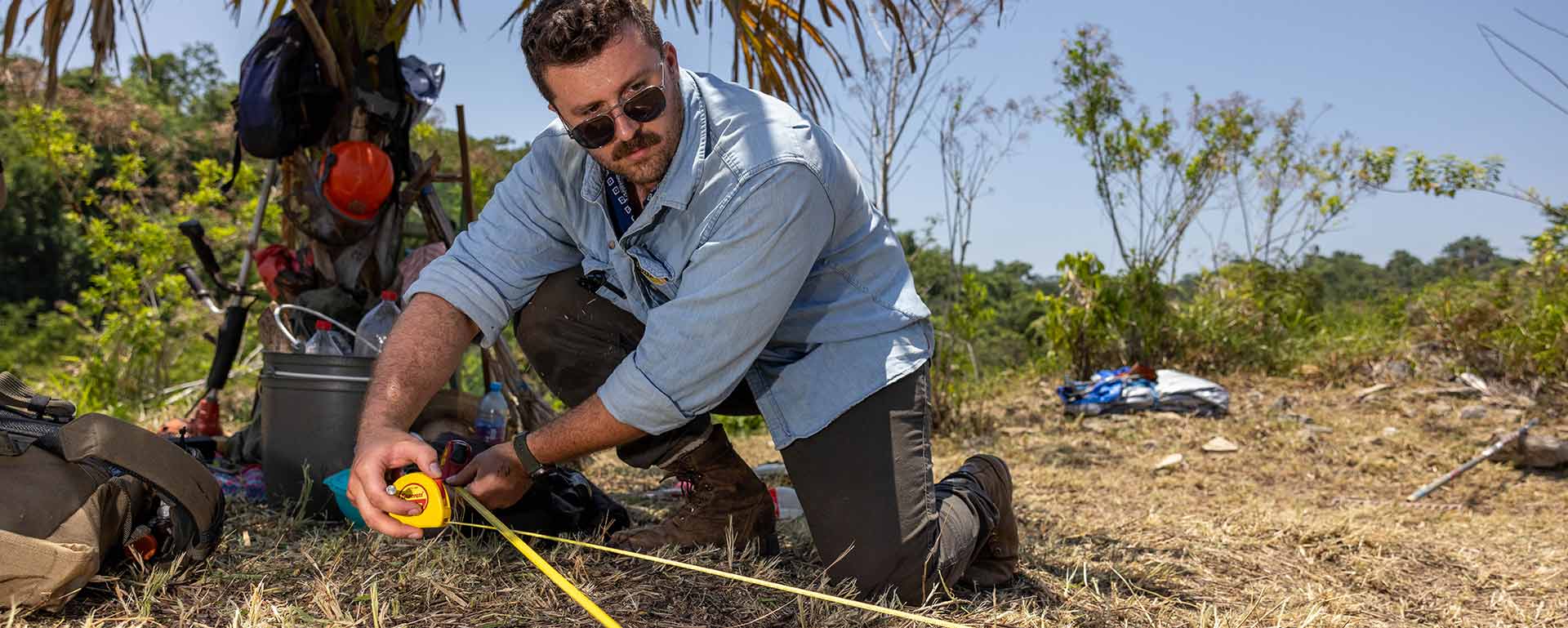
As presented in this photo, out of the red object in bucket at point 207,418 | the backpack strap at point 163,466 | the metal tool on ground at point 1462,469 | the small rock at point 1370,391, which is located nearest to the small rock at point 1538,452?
the metal tool on ground at point 1462,469

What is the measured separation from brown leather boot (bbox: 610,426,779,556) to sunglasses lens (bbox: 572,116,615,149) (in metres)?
0.75

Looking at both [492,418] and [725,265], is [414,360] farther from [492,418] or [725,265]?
[492,418]

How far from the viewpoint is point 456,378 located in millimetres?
3643

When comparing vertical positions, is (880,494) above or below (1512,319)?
below

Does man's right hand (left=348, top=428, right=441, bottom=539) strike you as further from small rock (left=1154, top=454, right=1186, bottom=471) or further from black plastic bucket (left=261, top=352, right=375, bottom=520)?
small rock (left=1154, top=454, right=1186, bottom=471)

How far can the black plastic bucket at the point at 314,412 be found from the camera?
2.66 meters

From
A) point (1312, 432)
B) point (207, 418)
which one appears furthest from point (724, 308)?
point (1312, 432)

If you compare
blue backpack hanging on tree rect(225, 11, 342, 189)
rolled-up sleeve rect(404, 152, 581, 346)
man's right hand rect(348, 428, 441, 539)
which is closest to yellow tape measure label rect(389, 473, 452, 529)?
man's right hand rect(348, 428, 441, 539)

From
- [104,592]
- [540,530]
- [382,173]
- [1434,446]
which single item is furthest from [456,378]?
[1434,446]

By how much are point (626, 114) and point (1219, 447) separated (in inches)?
166

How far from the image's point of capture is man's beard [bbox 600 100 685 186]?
6.15 feet

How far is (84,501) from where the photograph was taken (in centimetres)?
181

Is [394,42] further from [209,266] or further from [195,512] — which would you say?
[195,512]

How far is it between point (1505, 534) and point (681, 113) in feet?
10.7
